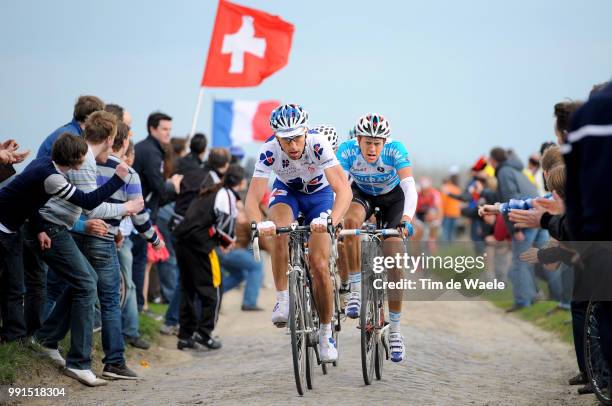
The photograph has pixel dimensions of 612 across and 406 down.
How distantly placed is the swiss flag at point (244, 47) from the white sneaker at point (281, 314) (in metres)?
9.37

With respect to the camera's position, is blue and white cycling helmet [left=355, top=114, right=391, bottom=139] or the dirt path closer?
the dirt path

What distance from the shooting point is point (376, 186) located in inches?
430

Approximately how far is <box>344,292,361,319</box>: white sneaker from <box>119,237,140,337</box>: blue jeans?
2.80m

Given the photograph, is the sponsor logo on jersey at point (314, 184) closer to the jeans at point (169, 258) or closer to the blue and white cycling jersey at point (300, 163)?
the blue and white cycling jersey at point (300, 163)

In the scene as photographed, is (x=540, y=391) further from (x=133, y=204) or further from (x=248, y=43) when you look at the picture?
(x=248, y=43)

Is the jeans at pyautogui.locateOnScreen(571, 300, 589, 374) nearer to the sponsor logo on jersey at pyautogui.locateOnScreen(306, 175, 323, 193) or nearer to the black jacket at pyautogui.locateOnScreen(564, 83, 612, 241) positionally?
the sponsor logo on jersey at pyautogui.locateOnScreen(306, 175, 323, 193)

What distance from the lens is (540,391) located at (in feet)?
32.8

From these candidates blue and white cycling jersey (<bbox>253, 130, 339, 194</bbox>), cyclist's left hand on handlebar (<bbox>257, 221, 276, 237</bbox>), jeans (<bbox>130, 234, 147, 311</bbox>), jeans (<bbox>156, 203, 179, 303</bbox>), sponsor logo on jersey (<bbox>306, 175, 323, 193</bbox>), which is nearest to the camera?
cyclist's left hand on handlebar (<bbox>257, 221, 276, 237</bbox>)

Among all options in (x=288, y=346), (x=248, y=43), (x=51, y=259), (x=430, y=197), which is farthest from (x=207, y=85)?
(x=430, y=197)

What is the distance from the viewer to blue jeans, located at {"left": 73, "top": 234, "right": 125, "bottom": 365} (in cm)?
989

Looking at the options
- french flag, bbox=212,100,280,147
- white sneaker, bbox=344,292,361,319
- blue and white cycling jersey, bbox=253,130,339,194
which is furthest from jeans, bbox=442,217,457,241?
blue and white cycling jersey, bbox=253,130,339,194

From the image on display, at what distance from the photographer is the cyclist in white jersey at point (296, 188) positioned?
30.0ft

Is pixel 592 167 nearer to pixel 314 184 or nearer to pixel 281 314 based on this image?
pixel 281 314

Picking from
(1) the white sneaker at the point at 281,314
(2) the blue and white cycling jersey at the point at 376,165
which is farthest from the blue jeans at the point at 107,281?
(2) the blue and white cycling jersey at the point at 376,165
